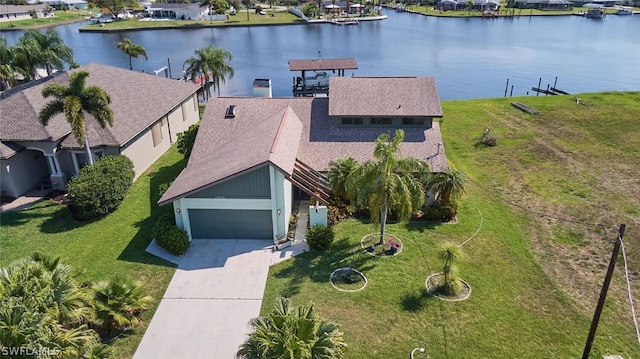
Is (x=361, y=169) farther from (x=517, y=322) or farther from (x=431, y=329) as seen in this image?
(x=517, y=322)

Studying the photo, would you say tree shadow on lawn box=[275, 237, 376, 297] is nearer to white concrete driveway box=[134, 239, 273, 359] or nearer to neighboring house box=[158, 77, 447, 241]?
white concrete driveway box=[134, 239, 273, 359]

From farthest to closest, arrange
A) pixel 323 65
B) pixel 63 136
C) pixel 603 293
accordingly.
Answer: pixel 323 65 → pixel 63 136 → pixel 603 293

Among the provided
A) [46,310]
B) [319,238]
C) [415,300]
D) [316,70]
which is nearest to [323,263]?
[319,238]

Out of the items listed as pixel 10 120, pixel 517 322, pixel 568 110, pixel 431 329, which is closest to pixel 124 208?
pixel 10 120

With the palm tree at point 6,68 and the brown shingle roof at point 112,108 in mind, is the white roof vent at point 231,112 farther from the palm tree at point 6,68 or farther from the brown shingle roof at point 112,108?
the palm tree at point 6,68

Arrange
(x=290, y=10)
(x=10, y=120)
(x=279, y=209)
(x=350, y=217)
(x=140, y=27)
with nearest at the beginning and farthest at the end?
(x=279, y=209)
(x=350, y=217)
(x=10, y=120)
(x=140, y=27)
(x=290, y=10)

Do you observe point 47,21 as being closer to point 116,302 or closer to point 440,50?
point 440,50

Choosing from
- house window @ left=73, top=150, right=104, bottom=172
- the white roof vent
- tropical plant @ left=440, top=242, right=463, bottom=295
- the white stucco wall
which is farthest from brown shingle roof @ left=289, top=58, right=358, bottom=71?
tropical plant @ left=440, top=242, right=463, bottom=295
